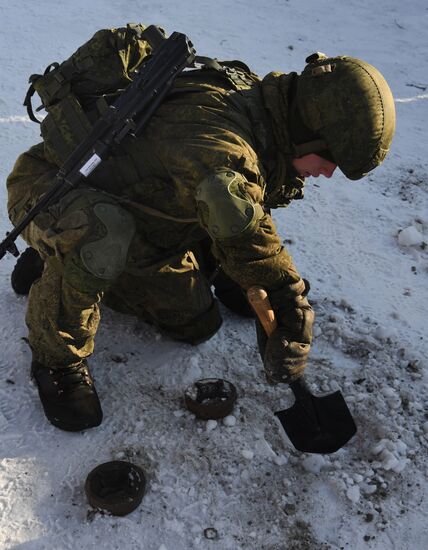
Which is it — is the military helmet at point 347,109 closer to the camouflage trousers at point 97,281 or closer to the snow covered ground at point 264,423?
the camouflage trousers at point 97,281

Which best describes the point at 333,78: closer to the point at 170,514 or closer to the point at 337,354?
the point at 337,354

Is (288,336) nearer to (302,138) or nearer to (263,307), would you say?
(263,307)

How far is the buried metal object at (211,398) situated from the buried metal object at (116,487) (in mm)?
430

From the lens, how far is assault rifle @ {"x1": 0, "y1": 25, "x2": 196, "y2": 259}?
2676mm

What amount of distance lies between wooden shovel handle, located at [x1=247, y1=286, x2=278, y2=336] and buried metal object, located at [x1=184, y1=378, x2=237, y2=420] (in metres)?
0.50

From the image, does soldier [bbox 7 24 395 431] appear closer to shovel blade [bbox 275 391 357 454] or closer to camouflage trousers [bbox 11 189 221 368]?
camouflage trousers [bbox 11 189 221 368]

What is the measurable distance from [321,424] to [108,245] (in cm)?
129

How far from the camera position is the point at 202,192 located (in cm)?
237

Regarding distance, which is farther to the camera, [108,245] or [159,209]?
[159,209]

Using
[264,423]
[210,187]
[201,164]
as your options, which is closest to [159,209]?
[201,164]

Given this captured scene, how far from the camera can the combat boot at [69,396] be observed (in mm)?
2830

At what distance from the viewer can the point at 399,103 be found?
6.12m

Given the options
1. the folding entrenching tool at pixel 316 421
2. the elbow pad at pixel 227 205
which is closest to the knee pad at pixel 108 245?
the elbow pad at pixel 227 205

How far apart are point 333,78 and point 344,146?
0.97 ft
